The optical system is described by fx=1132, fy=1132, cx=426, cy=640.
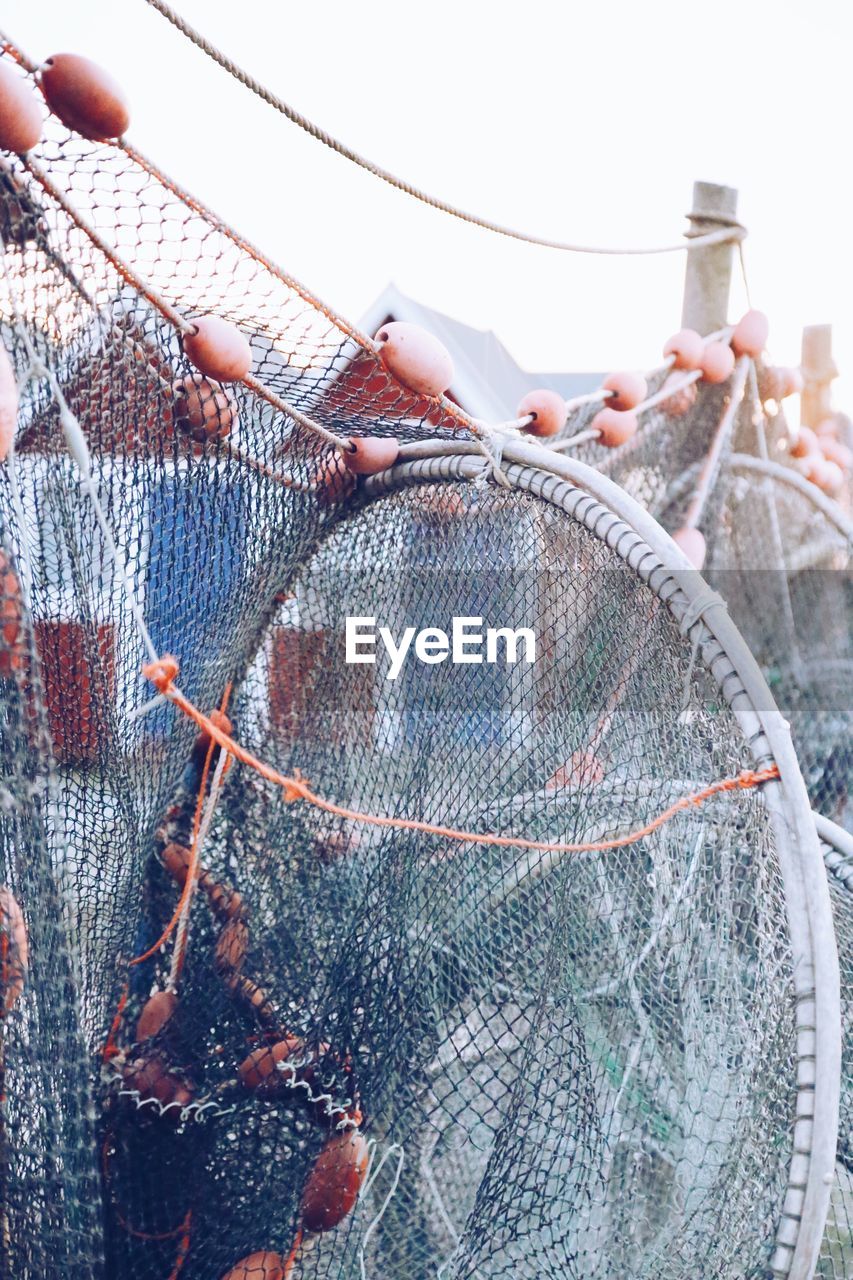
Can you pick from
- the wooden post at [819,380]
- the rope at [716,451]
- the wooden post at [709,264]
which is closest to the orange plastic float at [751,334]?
the rope at [716,451]

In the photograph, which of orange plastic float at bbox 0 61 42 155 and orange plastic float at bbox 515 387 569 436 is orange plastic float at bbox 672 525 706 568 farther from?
orange plastic float at bbox 0 61 42 155

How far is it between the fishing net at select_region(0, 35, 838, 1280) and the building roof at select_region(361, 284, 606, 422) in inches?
171

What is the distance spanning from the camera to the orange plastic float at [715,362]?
3.03m

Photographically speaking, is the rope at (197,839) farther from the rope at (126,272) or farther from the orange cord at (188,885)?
the rope at (126,272)

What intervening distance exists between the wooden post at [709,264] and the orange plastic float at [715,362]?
33 centimetres

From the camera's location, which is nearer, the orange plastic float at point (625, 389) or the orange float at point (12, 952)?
the orange float at point (12, 952)

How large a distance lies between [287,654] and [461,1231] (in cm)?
108

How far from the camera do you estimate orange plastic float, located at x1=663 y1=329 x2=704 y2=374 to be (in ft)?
9.67

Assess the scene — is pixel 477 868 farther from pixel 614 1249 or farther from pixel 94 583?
pixel 94 583

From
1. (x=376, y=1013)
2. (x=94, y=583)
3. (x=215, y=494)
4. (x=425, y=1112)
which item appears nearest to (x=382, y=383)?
(x=215, y=494)

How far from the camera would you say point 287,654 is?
227cm

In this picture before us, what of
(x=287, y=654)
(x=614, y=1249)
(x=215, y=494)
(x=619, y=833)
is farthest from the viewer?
(x=287, y=654)

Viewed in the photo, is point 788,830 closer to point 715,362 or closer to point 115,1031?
point 115,1031

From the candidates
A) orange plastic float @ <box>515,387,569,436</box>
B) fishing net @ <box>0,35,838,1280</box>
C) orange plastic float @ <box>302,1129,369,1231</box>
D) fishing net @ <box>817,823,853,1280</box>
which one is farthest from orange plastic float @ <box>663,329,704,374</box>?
orange plastic float @ <box>302,1129,369,1231</box>
